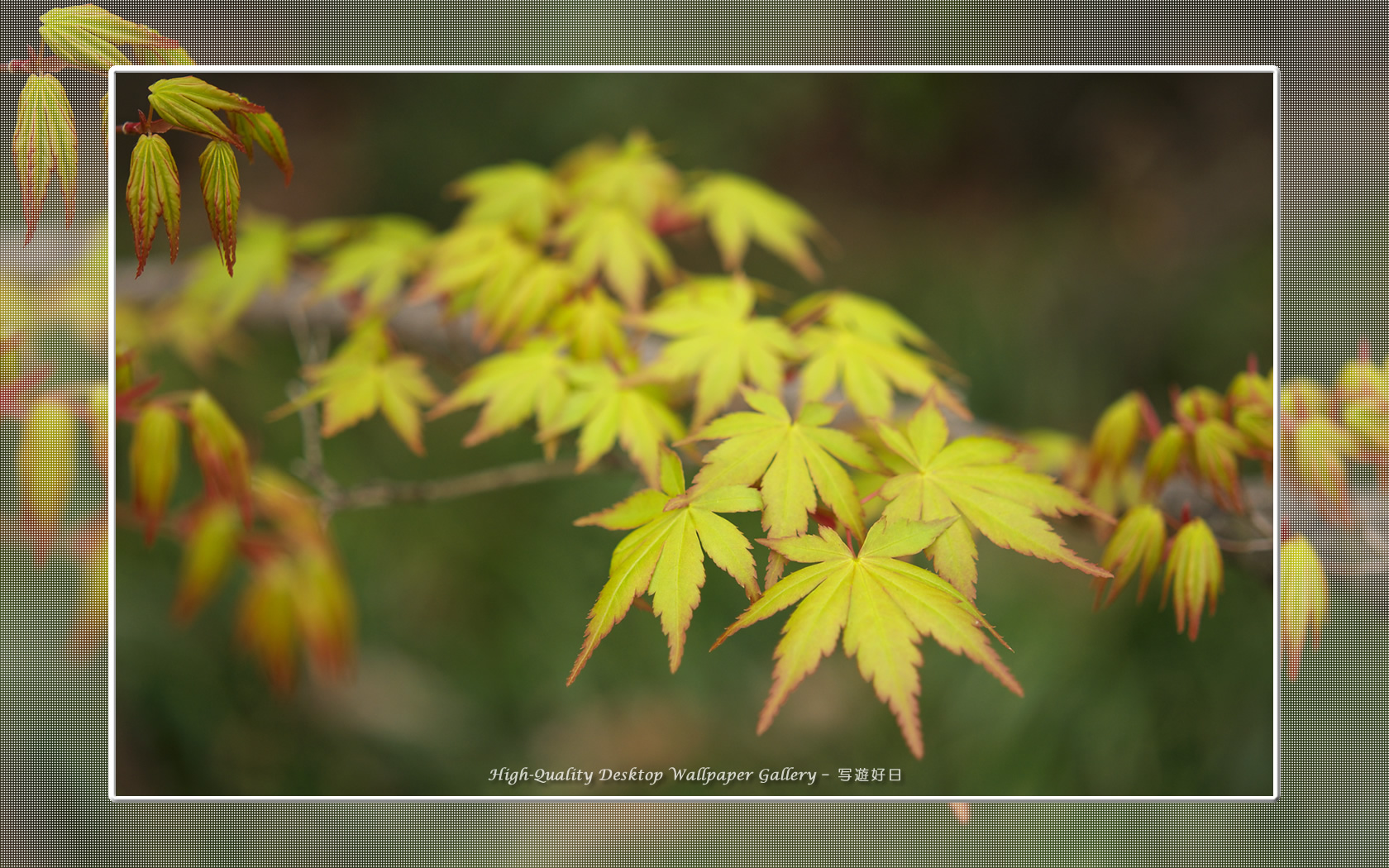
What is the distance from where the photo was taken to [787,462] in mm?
394

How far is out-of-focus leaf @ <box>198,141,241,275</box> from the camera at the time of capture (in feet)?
1.24

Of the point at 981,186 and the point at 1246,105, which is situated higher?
the point at 1246,105

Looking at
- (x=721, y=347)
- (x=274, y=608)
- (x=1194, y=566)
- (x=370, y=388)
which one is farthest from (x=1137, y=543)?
(x=274, y=608)

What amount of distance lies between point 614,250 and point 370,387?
19 centimetres

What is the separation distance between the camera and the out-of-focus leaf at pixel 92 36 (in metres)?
0.42

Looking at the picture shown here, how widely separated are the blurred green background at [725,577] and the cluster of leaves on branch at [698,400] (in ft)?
1.63

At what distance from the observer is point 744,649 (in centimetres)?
124

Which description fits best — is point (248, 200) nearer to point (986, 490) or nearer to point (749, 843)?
point (749, 843)

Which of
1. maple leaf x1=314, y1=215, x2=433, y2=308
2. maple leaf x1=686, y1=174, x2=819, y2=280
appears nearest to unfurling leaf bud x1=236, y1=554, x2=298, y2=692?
maple leaf x1=314, y1=215, x2=433, y2=308

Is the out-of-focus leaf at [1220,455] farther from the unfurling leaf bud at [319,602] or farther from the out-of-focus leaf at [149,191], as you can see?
the unfurling leaf bud at [319,602]

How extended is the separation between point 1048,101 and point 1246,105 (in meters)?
0.33

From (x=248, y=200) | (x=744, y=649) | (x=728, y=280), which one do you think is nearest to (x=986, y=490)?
(x=728, y=280)

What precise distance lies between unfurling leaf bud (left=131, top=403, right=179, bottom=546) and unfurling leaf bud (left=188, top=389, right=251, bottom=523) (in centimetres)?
1

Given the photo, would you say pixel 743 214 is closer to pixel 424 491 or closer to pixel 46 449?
pixel 424 491
